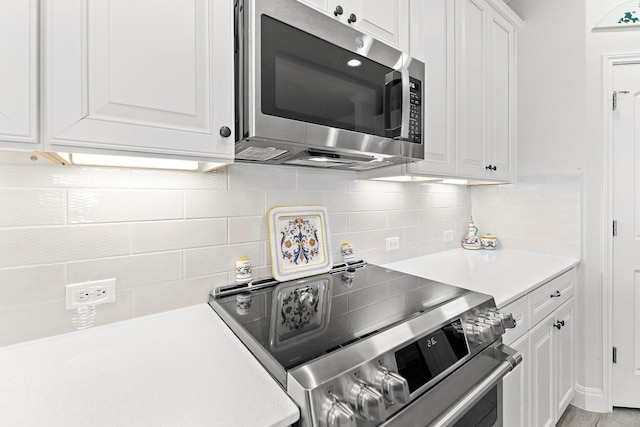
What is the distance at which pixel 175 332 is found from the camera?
A: 896 millimetres

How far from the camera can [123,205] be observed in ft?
3.18

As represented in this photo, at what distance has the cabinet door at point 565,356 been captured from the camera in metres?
1.62

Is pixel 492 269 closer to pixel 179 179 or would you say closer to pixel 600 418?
pixel 600 418

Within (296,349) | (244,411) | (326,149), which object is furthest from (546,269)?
(244,411)

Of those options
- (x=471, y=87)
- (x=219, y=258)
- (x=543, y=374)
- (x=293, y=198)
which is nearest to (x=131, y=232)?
(x=219, y=258)

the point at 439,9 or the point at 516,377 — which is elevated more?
the point at 439,9

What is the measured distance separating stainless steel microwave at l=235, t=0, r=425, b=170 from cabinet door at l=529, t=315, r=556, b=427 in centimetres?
109

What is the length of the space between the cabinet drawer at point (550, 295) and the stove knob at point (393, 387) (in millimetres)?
1049

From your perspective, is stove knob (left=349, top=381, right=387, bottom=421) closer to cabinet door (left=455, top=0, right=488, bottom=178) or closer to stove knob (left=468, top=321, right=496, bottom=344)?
stove knob (left=468, top=321, right=496, bottom=344)

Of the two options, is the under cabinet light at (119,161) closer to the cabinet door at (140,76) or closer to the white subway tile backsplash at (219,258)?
the cabinet door at (140,76)

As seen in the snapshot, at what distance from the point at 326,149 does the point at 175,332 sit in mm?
739

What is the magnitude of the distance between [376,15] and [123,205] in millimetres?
1176

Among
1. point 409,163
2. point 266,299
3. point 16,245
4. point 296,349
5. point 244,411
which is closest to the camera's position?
point 244,411

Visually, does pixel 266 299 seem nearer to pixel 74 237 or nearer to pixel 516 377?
pixel 74 237
